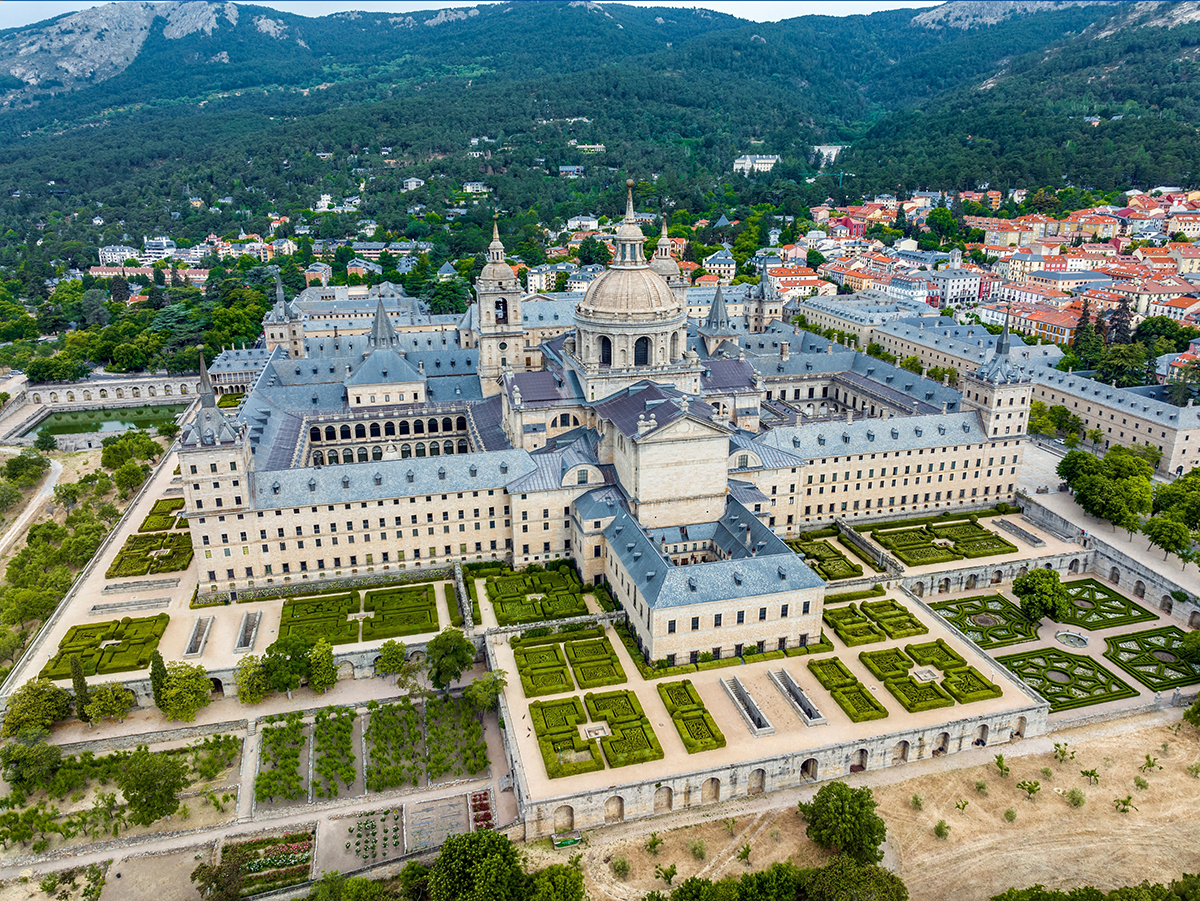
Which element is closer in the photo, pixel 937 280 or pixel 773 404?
pixel 773 404

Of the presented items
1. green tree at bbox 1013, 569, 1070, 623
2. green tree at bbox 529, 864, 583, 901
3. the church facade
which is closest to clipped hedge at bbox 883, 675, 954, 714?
the church facade

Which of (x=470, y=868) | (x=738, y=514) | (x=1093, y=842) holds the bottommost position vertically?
(x=1093, y=842)

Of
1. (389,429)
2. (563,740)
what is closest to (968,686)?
(563,740)

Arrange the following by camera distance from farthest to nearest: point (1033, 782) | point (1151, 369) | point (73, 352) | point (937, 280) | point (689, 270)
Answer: point (689, 270) → point (937, 280) → point (73, 352) → point (1151, 369) → point (1033, 782)

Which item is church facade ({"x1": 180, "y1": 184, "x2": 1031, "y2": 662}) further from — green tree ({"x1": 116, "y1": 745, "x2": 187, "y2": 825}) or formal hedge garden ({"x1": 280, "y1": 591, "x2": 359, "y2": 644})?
green tree ({"x1": 116, "y1": 745, "x2": 187, "y2": 825})

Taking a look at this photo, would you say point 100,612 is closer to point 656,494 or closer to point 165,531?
point 165,531

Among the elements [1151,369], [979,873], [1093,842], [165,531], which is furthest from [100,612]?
[1151,369]

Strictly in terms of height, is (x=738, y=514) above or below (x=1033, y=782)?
above
